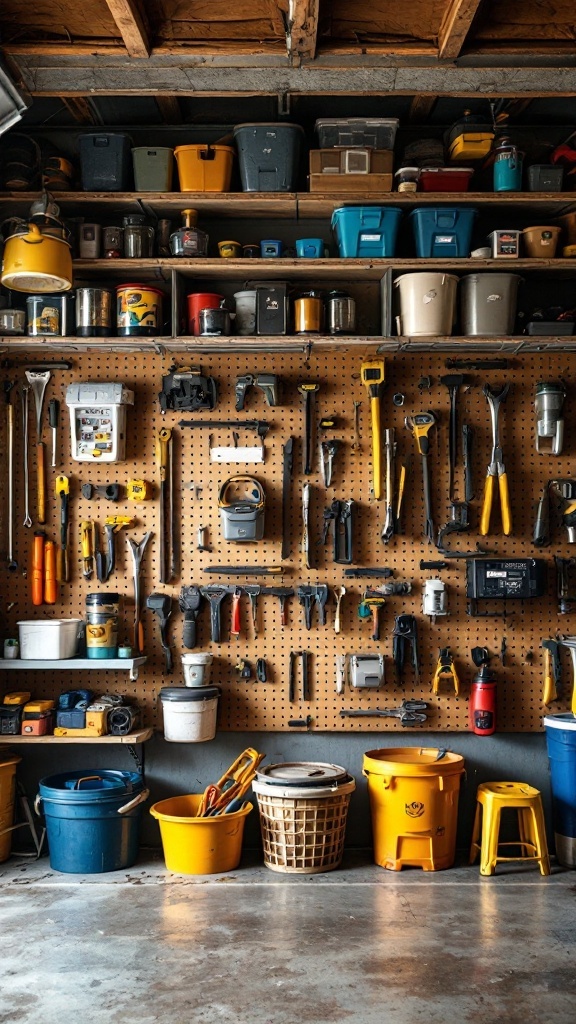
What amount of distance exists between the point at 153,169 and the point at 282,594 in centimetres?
204

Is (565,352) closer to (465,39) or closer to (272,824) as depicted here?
(465,39)

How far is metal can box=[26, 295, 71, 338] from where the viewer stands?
4.45 metres

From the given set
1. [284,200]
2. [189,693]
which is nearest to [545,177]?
[284,200]

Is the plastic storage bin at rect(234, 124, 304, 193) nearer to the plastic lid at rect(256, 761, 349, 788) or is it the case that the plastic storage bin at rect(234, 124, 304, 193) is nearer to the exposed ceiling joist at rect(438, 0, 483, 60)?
the exposed ceiling joist at rect(438, 0, 483, 60)

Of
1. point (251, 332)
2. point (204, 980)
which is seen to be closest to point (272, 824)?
point (204, 980)

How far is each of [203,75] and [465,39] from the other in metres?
0.98

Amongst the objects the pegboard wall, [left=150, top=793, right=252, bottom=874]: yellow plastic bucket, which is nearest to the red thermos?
the pegboard wall

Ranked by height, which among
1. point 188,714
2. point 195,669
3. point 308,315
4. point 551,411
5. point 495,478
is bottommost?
point 188,714

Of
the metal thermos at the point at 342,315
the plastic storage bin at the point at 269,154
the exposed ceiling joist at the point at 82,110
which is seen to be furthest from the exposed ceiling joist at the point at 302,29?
the exposed ceiling joist at the point at 82,110

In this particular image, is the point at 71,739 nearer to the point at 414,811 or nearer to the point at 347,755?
the point at 347,755

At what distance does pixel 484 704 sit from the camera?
4.52 m

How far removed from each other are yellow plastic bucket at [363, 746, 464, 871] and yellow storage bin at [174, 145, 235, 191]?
2702 millimetres

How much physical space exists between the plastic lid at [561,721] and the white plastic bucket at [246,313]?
2.22 meters

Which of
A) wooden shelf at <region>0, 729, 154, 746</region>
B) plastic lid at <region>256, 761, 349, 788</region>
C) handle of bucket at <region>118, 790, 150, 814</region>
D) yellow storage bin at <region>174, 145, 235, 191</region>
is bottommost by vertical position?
handle of bucket at <region>118, 790, 150, 814</region>
